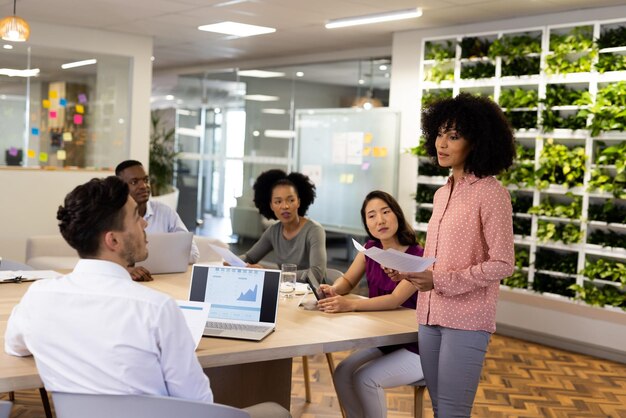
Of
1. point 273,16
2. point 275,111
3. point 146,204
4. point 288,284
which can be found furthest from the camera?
point 275,111

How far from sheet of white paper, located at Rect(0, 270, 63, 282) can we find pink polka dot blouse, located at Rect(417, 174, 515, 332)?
7.42 ft

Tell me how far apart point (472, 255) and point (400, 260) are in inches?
12.5

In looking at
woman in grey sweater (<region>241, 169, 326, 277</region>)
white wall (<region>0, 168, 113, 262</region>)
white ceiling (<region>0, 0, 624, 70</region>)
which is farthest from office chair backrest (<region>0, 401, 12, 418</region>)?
white wall (<region>0, 168, 113, 262</region>)

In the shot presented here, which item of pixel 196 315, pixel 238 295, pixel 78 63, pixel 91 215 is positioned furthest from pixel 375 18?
pixel 91 215

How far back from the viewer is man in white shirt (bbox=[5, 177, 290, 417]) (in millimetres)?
2178

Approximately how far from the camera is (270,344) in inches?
118

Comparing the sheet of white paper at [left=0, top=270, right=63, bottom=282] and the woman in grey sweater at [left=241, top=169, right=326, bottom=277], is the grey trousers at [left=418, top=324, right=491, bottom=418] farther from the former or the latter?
the sheet of white paper at [left=0, top=270, right=63, bottom=282]

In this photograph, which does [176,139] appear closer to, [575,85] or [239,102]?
[239,102]

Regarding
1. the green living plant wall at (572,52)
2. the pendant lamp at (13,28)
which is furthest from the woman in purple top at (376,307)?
the pendant lamp at (13,28)

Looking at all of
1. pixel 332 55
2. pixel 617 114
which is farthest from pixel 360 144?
pixel 617 114

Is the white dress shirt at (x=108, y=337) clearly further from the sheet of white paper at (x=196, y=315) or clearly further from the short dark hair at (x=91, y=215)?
the sheet of white paper at (x=196, y=315)

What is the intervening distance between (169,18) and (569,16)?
13.5ft

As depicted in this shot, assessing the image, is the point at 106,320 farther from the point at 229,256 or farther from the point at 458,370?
the point at 229,256

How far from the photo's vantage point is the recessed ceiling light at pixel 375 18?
7391 mm
